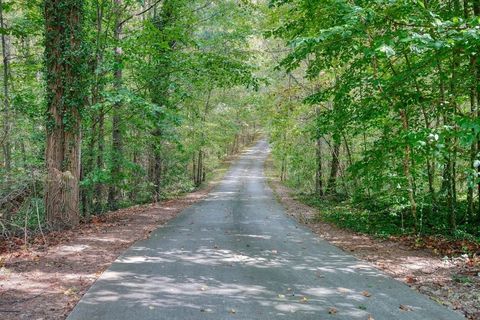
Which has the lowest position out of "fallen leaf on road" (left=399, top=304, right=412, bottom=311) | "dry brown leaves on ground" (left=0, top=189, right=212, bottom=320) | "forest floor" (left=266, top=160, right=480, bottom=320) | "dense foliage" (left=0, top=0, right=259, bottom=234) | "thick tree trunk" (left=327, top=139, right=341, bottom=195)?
"forest floor" (left=266, top=160, right=480, bottom=320)

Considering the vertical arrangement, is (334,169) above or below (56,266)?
above

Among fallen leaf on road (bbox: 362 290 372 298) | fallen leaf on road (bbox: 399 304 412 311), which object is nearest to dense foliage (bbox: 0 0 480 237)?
fallen leaf on road (bbox: 399 304 412 311)

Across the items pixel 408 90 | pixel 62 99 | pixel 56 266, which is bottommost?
pixel 56 266

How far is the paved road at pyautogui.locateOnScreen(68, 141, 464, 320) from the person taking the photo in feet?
16.0

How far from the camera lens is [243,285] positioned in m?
5.95

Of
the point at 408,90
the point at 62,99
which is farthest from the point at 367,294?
the point at 62,99

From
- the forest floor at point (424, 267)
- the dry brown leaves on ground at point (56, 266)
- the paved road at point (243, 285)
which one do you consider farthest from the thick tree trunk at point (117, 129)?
the forest floor at point (424, 267)

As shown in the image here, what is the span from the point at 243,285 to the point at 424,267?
11.4ft

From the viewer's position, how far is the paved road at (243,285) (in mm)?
4883

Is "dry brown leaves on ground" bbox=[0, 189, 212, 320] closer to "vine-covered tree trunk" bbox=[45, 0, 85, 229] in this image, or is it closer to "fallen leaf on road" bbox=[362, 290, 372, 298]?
"vine-covered tree trunk" bbox=[45, 0, 85, 229]

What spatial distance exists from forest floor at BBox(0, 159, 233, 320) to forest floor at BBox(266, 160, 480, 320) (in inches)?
193

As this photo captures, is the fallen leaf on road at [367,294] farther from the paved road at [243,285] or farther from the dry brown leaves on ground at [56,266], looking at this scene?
the dry brown leaves on ground at [56,266]

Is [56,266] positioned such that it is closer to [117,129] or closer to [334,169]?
[117,129]

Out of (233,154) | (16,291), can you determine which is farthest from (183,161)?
(233,154)
